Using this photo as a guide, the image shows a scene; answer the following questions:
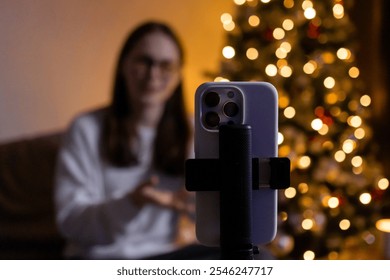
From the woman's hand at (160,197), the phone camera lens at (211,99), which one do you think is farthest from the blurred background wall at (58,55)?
the phone camera lens at (211,99)

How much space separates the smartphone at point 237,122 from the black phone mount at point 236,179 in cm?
2

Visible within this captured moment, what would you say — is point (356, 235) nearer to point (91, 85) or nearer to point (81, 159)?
point (81, 159)

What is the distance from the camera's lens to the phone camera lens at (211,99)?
806 mm

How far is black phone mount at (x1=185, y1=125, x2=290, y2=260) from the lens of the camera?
0.73 metres

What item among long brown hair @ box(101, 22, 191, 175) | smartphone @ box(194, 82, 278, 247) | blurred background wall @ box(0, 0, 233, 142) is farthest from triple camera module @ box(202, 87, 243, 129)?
blurred background wall @ box(0, 0, 233, 142)

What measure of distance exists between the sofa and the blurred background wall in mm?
219

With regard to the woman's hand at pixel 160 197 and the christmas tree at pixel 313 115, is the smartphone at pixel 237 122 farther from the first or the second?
the christmas tree at pixel 313 115

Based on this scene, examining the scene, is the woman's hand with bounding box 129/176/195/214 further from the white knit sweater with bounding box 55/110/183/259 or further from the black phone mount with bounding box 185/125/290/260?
the black phone mount with bounding box 185/125/290/260

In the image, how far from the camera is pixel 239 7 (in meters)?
2.43

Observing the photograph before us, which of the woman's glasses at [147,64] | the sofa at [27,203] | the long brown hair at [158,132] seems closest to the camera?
the long brown hair at [158,132]

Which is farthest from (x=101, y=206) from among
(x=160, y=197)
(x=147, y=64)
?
(x=147, y=64)

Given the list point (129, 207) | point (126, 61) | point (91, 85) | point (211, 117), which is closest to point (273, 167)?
point (211, 117)

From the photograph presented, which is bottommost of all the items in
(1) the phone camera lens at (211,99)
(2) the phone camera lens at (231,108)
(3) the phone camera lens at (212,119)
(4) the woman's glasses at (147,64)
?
(3) the phone camera lens at (212,119)

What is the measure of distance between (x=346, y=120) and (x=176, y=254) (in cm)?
131
